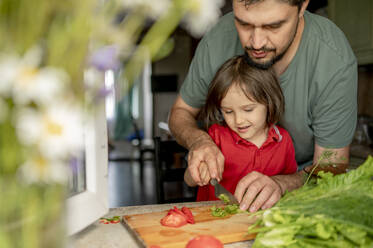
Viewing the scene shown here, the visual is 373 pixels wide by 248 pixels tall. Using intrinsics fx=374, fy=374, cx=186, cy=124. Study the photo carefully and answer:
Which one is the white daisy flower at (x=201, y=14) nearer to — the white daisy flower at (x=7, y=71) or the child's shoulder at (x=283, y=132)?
the white daisy flower at (x=7, y=71)

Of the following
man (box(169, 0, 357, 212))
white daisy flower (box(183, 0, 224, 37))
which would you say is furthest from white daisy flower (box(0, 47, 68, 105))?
man (box(169, 0, 357, 212))

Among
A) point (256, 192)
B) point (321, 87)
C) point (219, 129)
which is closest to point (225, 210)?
point (256, 192)

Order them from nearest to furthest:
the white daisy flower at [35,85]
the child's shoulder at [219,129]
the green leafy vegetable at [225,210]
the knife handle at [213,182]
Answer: the white daisy flower at [35,85]
the green leafy vegetable at [225,210]
the knife handle at [213,182]
the child's shoulder at [219,129]

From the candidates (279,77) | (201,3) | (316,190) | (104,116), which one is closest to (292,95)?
(279,77)

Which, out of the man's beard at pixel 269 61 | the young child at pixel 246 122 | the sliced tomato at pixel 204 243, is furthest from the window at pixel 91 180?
the man's beard at pixel 269 61

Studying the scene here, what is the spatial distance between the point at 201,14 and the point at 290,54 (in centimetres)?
125

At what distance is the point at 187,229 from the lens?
0.91 metres

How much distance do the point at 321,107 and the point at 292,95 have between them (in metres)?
0.12

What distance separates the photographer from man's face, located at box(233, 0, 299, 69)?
125 cm

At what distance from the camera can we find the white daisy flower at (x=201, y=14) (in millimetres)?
334

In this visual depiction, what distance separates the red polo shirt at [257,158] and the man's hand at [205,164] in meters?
0.42

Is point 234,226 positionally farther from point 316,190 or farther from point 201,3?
point 201,3

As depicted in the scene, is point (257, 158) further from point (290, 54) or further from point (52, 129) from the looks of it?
point (52, 129)

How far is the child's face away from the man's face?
0.59 ft
